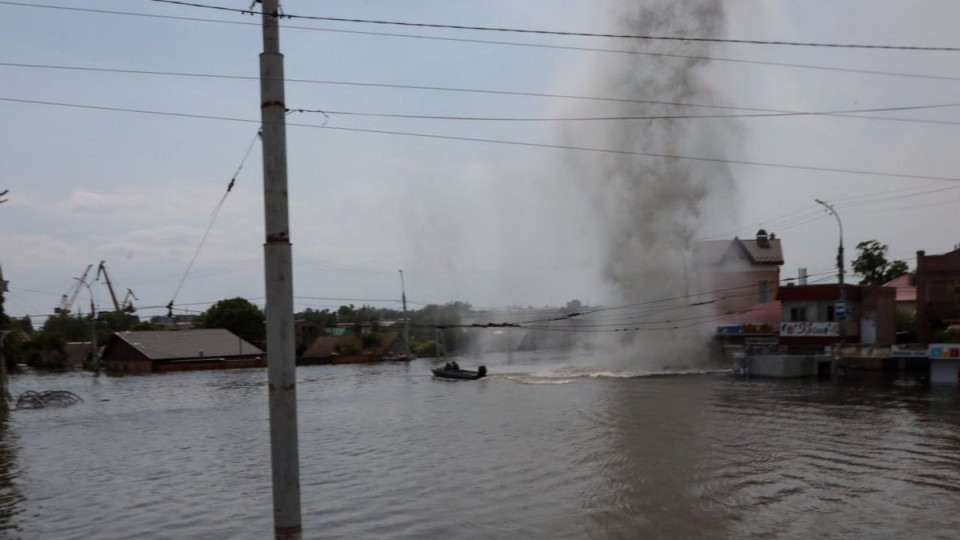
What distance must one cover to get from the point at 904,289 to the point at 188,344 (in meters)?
91.2

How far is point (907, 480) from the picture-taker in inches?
1024

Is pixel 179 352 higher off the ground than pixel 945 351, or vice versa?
pixel 945 351

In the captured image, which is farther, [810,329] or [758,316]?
[758,316]

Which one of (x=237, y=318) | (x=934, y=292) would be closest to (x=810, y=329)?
(x=934, y=292)

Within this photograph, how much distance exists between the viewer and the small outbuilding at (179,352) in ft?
370

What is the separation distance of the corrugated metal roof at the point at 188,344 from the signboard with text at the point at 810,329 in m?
77.9

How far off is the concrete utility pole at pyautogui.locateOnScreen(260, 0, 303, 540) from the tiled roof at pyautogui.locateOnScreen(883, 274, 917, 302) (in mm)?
73327

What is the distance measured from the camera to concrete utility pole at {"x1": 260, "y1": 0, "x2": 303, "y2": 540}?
776 cm

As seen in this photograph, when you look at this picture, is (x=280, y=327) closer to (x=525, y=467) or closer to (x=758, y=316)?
(x=525, y=467)

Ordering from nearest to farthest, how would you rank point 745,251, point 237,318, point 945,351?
point 945,351 → point 745,251 → point 237,318

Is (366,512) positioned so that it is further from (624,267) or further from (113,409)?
(624,267)

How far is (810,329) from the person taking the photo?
67.2 m

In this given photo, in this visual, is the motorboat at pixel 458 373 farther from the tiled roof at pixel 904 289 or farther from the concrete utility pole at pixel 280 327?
the concrete utility pole at pixel 280 327

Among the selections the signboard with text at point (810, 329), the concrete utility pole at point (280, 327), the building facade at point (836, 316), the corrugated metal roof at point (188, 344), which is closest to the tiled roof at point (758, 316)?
the signboard with text at point (810, 329)
